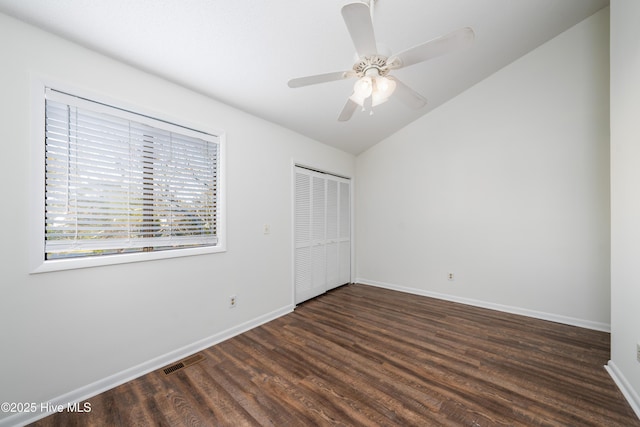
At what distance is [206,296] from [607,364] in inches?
139

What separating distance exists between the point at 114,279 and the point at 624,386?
3.78 metres

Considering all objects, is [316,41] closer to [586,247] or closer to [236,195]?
[236,195]

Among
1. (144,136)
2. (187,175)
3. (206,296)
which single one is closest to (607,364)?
(206,296)

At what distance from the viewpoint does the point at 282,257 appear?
326cm

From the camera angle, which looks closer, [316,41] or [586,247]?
[316,41]

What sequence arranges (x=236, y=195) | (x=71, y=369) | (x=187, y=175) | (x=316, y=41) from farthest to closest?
(x=236, y=195), (x=187, y=175), (x=316, y=41), (x=71, y=369)

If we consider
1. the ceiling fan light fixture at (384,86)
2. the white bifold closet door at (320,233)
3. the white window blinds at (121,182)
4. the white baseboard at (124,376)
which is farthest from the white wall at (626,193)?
the white window blinds at (121,182)

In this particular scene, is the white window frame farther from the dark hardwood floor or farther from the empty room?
the dark hardwood floor

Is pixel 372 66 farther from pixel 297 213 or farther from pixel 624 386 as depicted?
pixel 624 386

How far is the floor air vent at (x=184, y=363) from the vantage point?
2.05 metres

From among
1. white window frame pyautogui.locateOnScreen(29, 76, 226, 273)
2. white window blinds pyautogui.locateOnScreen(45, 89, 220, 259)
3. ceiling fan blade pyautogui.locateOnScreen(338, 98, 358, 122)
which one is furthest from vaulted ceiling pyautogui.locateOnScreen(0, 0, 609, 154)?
ceiling fan blade pyautogui.locateOnScreen(338, 98, 358, 122)

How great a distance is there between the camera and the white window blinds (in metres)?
1.69

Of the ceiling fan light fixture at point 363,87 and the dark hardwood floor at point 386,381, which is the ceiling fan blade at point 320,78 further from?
the dark hardwood floor at point 386,381

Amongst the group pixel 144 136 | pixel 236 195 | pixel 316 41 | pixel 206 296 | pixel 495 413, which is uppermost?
pixel 316 41
